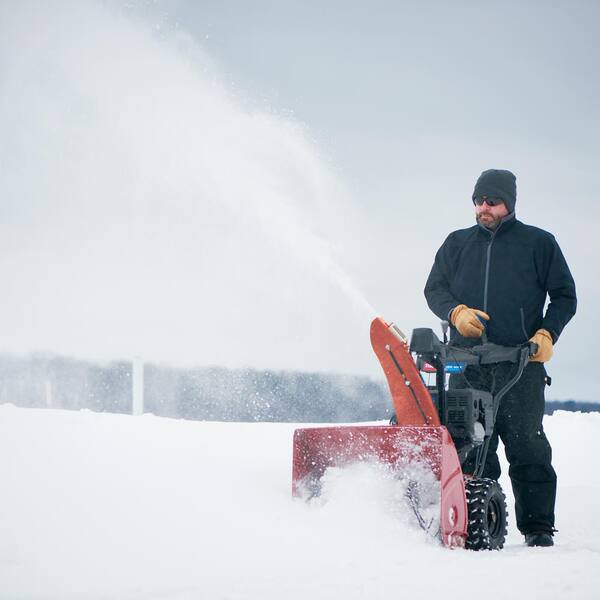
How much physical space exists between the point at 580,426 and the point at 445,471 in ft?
25.1

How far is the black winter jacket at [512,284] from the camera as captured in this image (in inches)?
178

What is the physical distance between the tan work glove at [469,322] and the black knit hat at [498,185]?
2.09ft

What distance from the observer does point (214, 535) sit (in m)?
3.70

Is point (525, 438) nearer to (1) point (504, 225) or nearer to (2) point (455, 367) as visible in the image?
(2) point (455, 367)

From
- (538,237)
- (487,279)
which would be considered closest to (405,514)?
(487,279)

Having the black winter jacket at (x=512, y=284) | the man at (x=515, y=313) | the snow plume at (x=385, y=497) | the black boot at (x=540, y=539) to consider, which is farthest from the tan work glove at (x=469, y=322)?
the black boot at (x=540, y=539)

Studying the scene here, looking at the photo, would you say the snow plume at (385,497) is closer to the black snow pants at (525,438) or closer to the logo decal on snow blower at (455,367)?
the logo decal on snow blower at (455,367)

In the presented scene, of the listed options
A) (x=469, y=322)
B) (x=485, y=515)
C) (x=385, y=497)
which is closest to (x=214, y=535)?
(x=385, y=497)

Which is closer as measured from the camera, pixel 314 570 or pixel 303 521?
→ pixel 314 570

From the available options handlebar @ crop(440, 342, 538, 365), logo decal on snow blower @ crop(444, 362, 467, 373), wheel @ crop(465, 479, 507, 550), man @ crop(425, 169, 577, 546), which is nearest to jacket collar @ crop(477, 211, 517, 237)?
man @ crop(425, 169, 577, 546)

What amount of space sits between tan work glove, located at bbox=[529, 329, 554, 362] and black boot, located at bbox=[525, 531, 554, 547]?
0.85 metres

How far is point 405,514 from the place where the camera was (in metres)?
3.81

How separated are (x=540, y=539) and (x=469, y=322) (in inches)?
44.4

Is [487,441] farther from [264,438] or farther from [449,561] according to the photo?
[264,438]
